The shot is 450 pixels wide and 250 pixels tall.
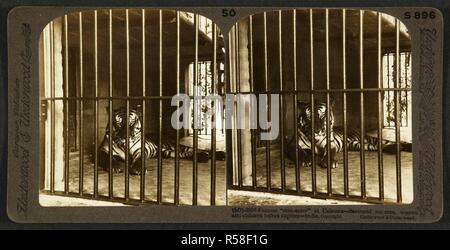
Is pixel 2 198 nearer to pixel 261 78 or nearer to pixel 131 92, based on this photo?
pixel 131 92

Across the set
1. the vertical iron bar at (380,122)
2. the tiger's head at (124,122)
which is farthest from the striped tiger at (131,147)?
the vertical iron bar at (380,122)

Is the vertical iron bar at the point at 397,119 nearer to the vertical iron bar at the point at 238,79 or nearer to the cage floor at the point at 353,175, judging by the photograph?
the cage floor at the point at 353,175

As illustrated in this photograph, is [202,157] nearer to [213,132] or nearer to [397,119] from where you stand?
[213,132]

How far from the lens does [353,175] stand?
586mm

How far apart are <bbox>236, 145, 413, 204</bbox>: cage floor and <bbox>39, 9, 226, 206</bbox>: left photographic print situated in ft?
0.24

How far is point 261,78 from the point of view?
1.91ft

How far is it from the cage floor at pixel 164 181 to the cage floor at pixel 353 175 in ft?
0.14

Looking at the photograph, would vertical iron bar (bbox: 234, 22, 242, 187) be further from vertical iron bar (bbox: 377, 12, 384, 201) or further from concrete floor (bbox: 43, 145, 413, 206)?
vertical iron bar (bbox: 377, 12, 384, 201)

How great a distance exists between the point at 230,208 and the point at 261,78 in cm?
20

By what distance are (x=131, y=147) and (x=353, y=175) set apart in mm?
332

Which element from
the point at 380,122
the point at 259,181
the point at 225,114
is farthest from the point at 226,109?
the point at 380,122

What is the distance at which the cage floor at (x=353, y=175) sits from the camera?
583mm

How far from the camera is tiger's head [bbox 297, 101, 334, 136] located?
583mm

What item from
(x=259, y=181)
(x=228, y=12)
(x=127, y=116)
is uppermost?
(x=228, y=12)
